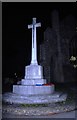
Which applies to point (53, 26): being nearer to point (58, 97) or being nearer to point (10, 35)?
point (10, 35)

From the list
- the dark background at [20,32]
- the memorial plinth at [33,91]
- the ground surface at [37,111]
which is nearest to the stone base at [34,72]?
the memorial plinth at [33,91]

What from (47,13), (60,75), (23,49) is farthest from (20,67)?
(47,13)

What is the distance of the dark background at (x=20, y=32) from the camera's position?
17837 millimetres

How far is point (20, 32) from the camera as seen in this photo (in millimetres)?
19719

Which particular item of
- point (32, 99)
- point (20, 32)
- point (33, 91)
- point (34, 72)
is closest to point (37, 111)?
point (32, 99)

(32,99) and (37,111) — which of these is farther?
(32,99)

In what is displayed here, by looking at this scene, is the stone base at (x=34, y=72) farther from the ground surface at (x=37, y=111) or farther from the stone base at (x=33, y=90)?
the ground surface at (x=37, y=111)

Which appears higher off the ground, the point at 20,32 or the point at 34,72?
the point at 20,32

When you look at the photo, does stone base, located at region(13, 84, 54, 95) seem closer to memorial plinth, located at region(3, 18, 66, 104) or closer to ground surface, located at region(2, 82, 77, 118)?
memorial plinth, located at region(3, 18, 66, 104)

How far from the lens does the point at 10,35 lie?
19625 mm

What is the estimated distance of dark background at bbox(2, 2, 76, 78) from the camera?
17.8 meters

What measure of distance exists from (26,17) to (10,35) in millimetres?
2189

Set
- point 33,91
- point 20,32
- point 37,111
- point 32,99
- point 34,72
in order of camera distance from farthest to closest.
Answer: point 20,32, point 34,72, point 33,91, point 32,99, point 37,111

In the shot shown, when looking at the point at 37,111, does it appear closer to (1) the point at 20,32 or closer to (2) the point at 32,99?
(2) the point at 32,99
